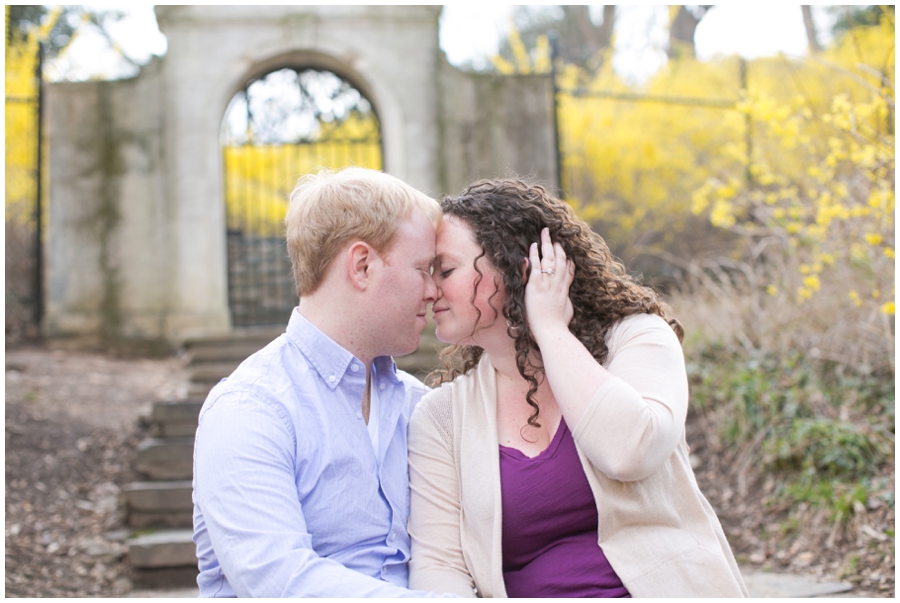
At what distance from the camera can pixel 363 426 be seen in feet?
6.52

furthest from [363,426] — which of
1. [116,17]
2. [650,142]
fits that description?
[116,17]

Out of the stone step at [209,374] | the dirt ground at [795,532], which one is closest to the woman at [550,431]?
the dirt ground at [795,532]

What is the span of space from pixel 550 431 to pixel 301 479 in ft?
2.24

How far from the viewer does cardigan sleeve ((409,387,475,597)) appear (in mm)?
1993

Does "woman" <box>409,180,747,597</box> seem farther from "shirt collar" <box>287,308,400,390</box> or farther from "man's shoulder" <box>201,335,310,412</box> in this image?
"man's shoulder" <box>201,335,310,412</box>

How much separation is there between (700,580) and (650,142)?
353 inches

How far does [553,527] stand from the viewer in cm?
199

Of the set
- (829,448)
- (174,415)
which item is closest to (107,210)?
(174,415)

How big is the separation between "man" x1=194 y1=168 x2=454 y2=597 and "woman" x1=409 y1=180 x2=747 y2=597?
0.36ft

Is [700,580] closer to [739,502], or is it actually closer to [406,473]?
[406,473]

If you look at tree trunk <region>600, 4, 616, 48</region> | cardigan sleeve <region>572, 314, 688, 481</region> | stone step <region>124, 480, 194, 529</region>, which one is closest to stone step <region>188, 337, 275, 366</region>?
stone step <region>124, 480, 194, 529</region>

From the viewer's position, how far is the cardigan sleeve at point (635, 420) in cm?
175

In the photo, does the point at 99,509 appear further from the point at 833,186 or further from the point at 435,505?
the point at 833,186

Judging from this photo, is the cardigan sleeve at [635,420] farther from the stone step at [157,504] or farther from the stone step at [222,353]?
the stone step at [222,353]
